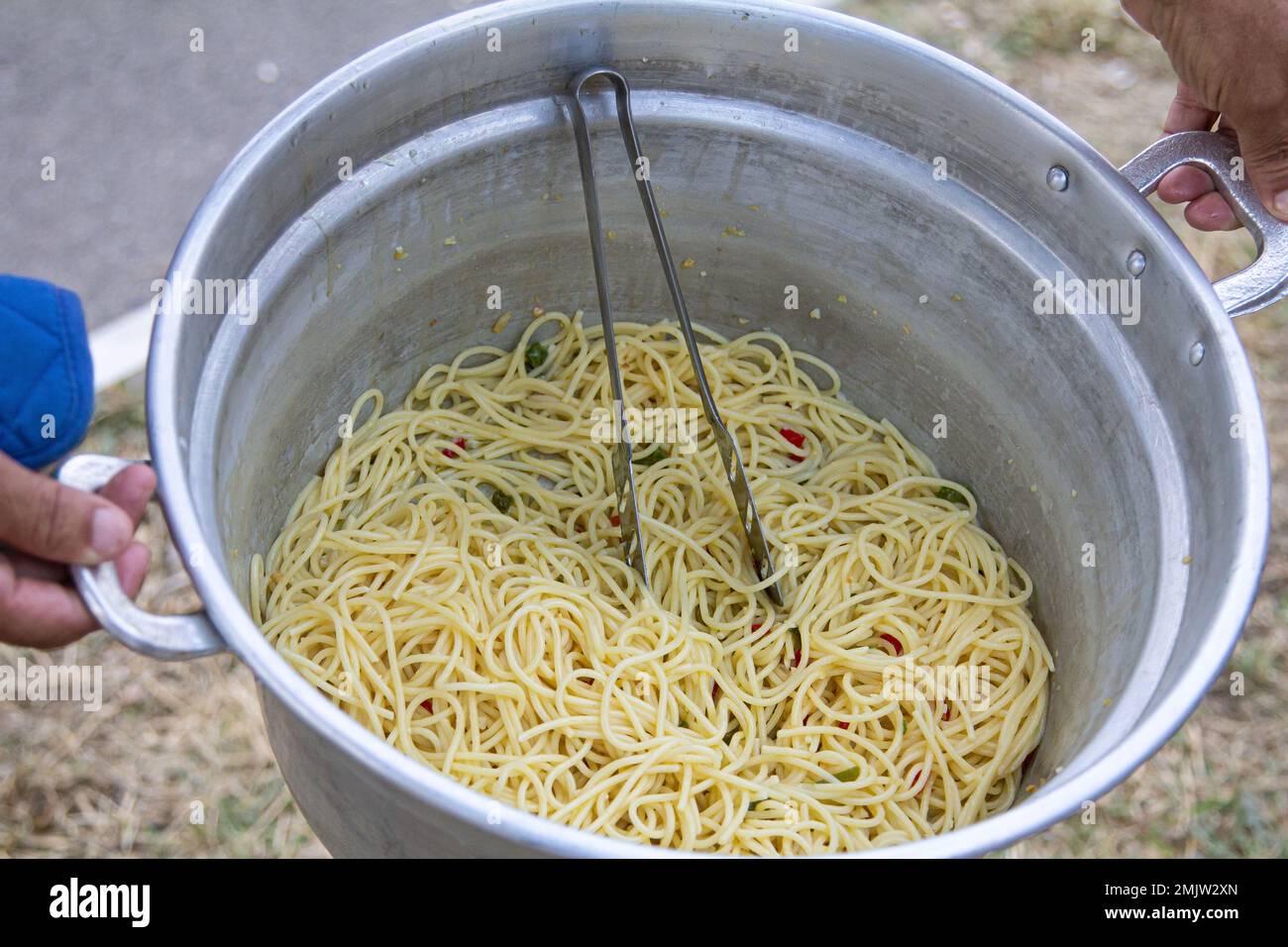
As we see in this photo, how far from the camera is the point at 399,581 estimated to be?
2.03m

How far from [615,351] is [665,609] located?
1.58ft

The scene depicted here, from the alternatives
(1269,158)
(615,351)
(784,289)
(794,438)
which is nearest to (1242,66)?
(1269,158)

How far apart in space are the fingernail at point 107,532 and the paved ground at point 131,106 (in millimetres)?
2333

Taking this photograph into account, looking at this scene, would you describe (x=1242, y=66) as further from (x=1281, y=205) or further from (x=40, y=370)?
(x=40, y=370)

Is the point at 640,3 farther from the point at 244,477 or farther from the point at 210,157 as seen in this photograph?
the point at 210,157

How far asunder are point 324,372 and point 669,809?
0.97 metres

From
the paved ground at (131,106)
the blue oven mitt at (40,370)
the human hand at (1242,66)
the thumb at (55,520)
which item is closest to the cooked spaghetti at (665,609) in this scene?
the blue oven mitt at (40,370)

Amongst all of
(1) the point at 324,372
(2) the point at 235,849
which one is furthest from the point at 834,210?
(2) the point at 235,849

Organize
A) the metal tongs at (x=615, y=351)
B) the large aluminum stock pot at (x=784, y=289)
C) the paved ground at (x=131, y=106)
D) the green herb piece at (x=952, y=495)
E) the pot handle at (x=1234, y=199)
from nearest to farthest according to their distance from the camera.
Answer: the large aluminum stock pot at (x=784, y=289)
the pot handle at (x=1234, y=199)
the metal tongs at (x=615, y=351)
the green herb piece at (x=952, y=495)
the paved ground at (x=131, y=106)

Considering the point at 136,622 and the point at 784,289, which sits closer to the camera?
the point at 136,622

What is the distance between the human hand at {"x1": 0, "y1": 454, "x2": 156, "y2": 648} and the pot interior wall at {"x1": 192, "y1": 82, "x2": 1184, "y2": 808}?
236mm

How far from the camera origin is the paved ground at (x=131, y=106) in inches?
141

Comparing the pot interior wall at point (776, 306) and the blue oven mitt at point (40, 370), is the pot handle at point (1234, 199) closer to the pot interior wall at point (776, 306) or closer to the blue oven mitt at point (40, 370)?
the pot interior wall at point (776, 306)

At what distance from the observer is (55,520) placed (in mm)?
1363
